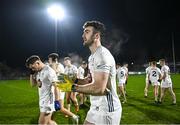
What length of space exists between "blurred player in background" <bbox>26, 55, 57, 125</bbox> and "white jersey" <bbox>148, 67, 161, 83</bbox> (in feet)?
29.3

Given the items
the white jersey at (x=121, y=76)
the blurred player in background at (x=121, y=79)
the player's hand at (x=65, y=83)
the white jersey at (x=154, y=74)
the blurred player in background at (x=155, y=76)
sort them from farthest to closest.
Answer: the white jersey at (x=121, y=76), the blurred player in background at (x=121, y=79), the white jersey at (x=154, y=74), the blurred player in background at (x=155, y=76), the player's hand at (x=65, y=83)

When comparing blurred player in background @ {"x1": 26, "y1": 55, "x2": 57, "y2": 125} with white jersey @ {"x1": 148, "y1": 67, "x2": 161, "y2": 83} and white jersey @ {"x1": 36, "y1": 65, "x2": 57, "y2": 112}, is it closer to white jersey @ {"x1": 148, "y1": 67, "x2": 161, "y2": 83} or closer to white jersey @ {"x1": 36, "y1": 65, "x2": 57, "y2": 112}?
white jersey @ {"x1": 36, "y1": 65, "x2": 57, "y2": 112}

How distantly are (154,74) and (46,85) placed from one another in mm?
9299

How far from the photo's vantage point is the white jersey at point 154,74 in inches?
632

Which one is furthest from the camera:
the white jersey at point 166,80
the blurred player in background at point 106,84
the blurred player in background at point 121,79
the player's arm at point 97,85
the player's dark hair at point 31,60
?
the blurred player in background at point 121,79

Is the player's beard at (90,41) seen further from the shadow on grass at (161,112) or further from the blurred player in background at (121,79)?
the blurred player in background at (121,79)

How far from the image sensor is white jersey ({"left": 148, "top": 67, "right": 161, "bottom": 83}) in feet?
52.7

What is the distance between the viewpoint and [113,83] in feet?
14.4

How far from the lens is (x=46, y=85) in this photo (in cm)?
793

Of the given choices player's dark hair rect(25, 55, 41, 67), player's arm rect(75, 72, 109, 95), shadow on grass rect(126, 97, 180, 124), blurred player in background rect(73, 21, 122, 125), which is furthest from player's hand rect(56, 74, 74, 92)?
shadow on grass rect(126, 97, 180, 124)

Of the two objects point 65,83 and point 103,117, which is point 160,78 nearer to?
point 103,117

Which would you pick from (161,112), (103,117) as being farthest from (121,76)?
(103,117)

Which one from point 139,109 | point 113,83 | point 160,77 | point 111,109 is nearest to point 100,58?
point 113,83

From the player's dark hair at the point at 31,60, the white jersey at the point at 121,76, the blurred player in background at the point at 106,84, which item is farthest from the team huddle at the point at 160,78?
the blurred player in background at the point at 106,84
